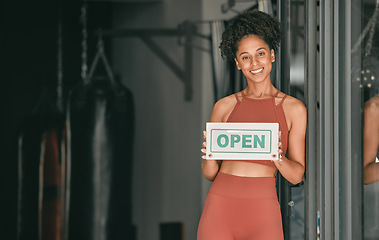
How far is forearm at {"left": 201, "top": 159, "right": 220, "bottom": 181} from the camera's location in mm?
1000

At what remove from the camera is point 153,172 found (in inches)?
47.9

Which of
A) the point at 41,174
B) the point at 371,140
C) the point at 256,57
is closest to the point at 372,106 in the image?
the point at 371,140

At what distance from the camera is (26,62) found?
1.25 meters

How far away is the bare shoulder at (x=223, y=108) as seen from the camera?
101cm

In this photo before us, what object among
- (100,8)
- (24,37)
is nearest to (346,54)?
(100,8)

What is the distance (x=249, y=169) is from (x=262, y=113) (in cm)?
15

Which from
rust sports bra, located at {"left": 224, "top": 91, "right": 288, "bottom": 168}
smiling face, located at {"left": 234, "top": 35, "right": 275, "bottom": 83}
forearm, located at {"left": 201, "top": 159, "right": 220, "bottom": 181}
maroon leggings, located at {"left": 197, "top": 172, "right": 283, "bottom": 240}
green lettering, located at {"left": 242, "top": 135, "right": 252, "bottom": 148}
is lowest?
maroon leggings, located at {"left": 197, "top": 172, "right": 283, "bottom": 240}

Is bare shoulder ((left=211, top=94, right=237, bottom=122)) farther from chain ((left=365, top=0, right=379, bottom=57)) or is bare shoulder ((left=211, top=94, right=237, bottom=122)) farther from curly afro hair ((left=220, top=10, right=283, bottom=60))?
chain ((left=365, top=0, right=379, bottom=57))

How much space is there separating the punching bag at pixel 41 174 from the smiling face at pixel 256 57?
2.23 feet

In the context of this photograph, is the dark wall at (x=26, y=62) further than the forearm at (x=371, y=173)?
Yes

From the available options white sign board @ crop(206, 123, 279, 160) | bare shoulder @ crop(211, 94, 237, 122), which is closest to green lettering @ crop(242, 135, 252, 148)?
white sign board @ crop(206, 123, 279, 160)

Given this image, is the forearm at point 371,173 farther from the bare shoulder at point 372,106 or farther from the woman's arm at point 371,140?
the bare shoulder at point 372,106

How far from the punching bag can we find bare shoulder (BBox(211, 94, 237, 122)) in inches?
22.3

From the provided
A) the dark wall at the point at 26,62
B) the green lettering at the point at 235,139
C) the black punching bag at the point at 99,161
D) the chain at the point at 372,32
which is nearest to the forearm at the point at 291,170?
the green lettering at the point at 235,139
